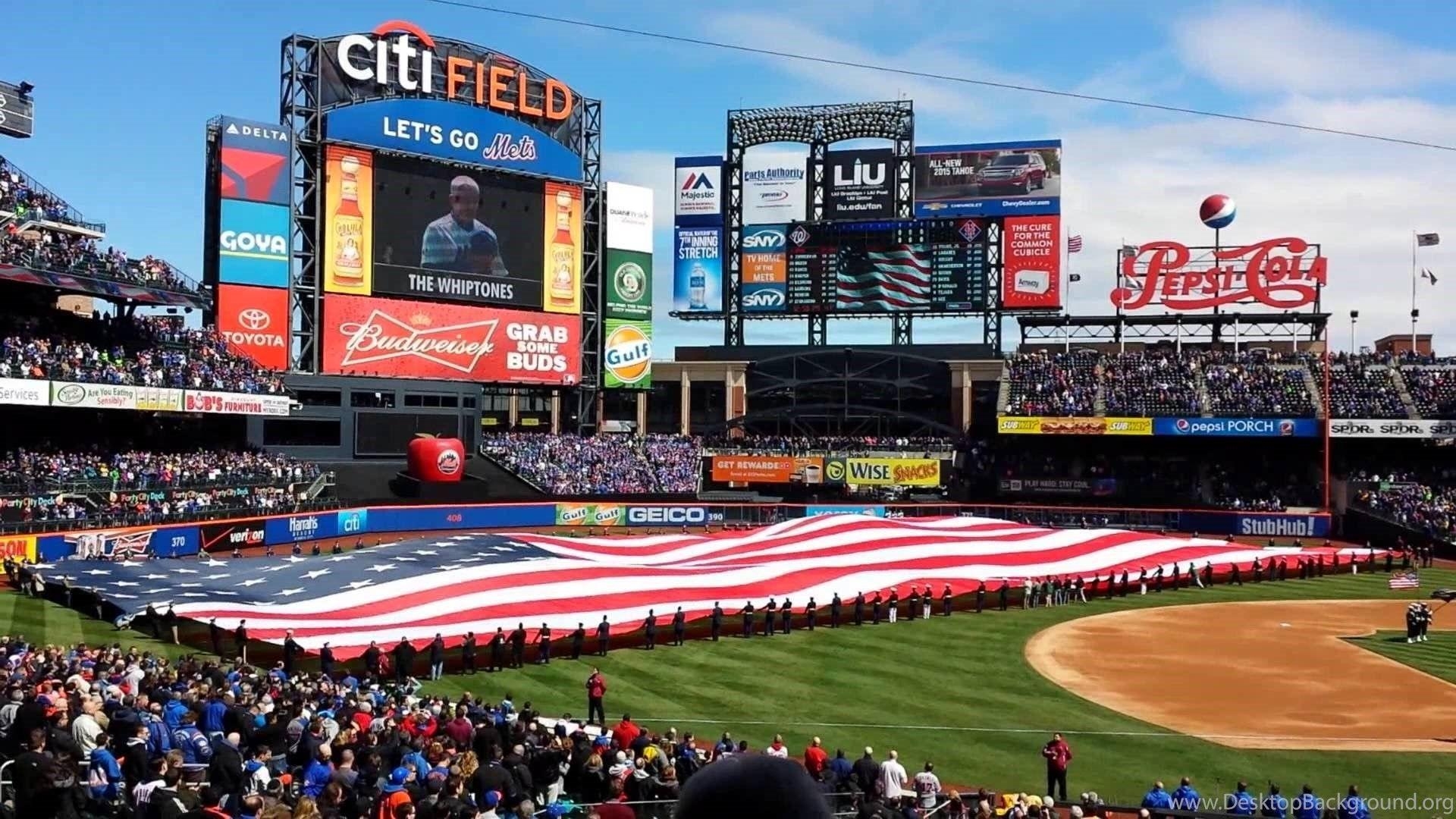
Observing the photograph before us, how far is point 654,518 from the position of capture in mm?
59750

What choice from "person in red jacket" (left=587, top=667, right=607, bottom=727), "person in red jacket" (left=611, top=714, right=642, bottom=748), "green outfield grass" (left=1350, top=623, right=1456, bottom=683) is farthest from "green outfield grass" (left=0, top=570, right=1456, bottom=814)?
"person in red jacket" (left=611, top=714, right=642, bottom=748)

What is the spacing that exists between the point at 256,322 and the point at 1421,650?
48.7m

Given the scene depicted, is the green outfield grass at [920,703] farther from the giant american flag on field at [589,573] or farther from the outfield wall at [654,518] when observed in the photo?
the outfield wall at [654,518]

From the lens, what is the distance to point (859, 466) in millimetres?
63938

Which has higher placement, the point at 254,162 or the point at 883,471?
the point at 254,162

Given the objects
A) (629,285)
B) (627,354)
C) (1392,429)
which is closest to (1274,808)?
(1392,429)

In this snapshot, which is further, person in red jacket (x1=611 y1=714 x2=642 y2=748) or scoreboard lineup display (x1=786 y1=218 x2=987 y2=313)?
scoreboard lineup display (x1=786 y1=218 x2=987 y2=313)

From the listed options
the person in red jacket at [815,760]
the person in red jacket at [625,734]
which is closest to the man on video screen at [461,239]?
the person in red jacket at [625,734]

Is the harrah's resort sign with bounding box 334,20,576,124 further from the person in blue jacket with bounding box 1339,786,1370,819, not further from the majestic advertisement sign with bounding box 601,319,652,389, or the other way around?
the person in blue jacket with bounding box 1339,786,1370,819

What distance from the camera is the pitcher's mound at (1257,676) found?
22.0 m

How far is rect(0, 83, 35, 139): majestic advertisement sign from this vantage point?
46.4m

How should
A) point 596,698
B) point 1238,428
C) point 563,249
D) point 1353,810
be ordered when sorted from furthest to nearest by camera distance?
point 563,249, point 1238,428, point 596,698, point 1353,810

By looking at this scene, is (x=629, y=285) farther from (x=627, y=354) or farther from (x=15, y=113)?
(x=15, y=113)

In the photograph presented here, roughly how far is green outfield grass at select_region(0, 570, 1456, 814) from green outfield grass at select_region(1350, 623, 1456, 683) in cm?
14
